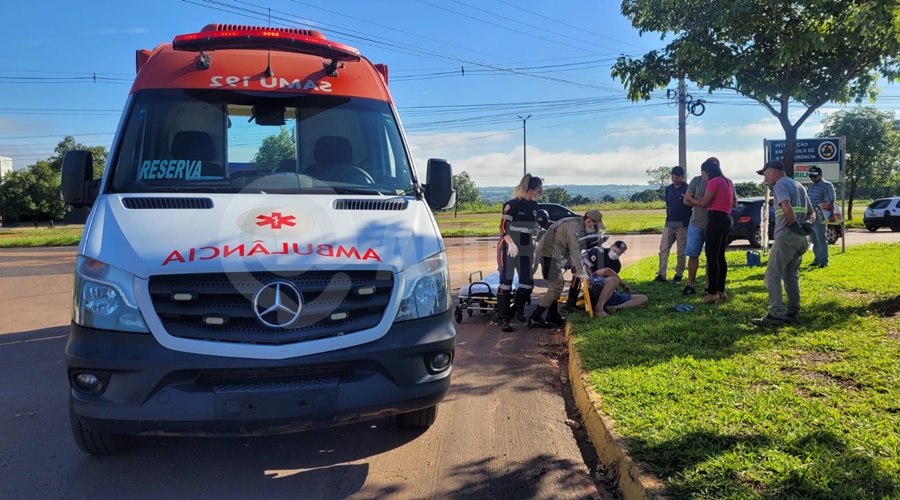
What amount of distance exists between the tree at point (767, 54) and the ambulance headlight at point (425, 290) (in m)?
7.14

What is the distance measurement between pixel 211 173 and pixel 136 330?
1508mm

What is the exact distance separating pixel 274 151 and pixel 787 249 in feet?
16.1

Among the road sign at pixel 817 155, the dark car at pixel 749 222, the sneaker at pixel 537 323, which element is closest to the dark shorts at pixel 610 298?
the sneaker at pixel 537 323

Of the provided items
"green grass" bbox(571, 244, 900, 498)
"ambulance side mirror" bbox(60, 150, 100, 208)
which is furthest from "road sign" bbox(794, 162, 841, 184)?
"ambulance side mirror" bbox(60, 150, 100, 208)

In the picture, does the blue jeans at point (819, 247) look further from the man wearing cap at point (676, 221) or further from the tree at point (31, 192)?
the tree at point (31, 192)

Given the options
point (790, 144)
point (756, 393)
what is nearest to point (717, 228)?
point (756, 393)

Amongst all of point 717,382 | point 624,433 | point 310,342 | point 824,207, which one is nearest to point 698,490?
point 624,433

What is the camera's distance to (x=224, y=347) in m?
3.01

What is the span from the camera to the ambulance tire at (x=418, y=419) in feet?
13.2

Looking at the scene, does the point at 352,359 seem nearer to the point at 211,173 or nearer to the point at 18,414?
the point at 211,173

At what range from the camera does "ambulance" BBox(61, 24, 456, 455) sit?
2982 mm

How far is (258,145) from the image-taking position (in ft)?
14.7

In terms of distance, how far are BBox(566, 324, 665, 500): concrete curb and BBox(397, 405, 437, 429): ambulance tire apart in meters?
1.08

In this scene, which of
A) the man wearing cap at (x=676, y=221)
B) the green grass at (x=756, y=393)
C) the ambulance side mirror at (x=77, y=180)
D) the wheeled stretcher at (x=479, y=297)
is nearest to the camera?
the green grass at (x=756, y=393)
